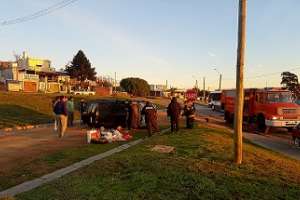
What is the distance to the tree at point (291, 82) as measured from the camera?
3073 centimetres

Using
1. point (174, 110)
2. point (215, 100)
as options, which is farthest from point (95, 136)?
point (215, 100)

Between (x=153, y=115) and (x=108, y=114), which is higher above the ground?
(x=153, y=115)

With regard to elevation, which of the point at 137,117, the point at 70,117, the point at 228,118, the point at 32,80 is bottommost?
the point at 228,118

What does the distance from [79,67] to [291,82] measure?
8716 cm

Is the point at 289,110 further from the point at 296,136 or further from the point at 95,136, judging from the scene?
the point at 95,136

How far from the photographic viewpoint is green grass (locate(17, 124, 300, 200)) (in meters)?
7.83

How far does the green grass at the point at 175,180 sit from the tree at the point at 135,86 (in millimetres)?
113205

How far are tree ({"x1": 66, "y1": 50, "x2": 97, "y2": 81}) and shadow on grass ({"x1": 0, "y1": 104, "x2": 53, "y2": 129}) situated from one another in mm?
77280

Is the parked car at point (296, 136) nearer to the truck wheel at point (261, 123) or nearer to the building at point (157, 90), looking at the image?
the truck wheel at point (261, 123)

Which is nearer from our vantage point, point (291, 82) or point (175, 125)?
point (175, 125)

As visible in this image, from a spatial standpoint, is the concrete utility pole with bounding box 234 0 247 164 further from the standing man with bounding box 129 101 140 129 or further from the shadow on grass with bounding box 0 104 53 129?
the shadow on grass with bounding box 0 104 53 129

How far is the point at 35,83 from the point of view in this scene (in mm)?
88312

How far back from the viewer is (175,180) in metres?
8.65

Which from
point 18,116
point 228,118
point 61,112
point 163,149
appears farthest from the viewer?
point 228,118
